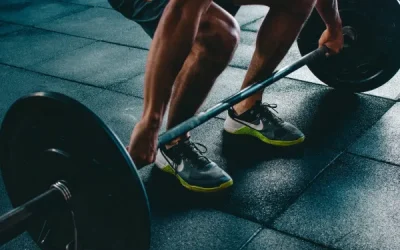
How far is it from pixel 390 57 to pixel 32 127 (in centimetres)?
150

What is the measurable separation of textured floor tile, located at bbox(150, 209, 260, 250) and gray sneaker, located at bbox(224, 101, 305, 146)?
0.47m

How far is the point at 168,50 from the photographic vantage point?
1391 mm

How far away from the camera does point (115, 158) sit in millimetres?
1166

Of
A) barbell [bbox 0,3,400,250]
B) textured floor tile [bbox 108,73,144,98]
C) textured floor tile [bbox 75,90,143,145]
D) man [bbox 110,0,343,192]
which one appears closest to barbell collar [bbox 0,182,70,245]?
barbell [bbox 0,3,400,250]

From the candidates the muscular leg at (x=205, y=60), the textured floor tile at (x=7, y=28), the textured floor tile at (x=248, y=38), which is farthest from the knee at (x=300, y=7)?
the textured floor tile at (x=7, y=28)

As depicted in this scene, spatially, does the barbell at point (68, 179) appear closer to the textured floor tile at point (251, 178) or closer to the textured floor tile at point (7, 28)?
the textured floor tile at point (251, 178)

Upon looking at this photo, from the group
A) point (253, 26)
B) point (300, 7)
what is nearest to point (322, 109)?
point (300, 7)

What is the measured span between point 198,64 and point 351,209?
65 cm

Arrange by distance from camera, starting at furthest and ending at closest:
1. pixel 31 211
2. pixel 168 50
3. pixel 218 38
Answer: pixel 218 38 < pixel 168 50 < pixel 31 211

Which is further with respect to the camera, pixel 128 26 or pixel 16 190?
pixel 128 26

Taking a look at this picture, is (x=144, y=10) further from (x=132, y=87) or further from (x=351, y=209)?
(x=132, y=87)

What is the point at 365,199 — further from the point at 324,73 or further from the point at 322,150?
the point at 324,73

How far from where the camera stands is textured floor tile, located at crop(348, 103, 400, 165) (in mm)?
1905

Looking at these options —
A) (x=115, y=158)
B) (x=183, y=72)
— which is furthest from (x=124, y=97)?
(x=115, y=158)
